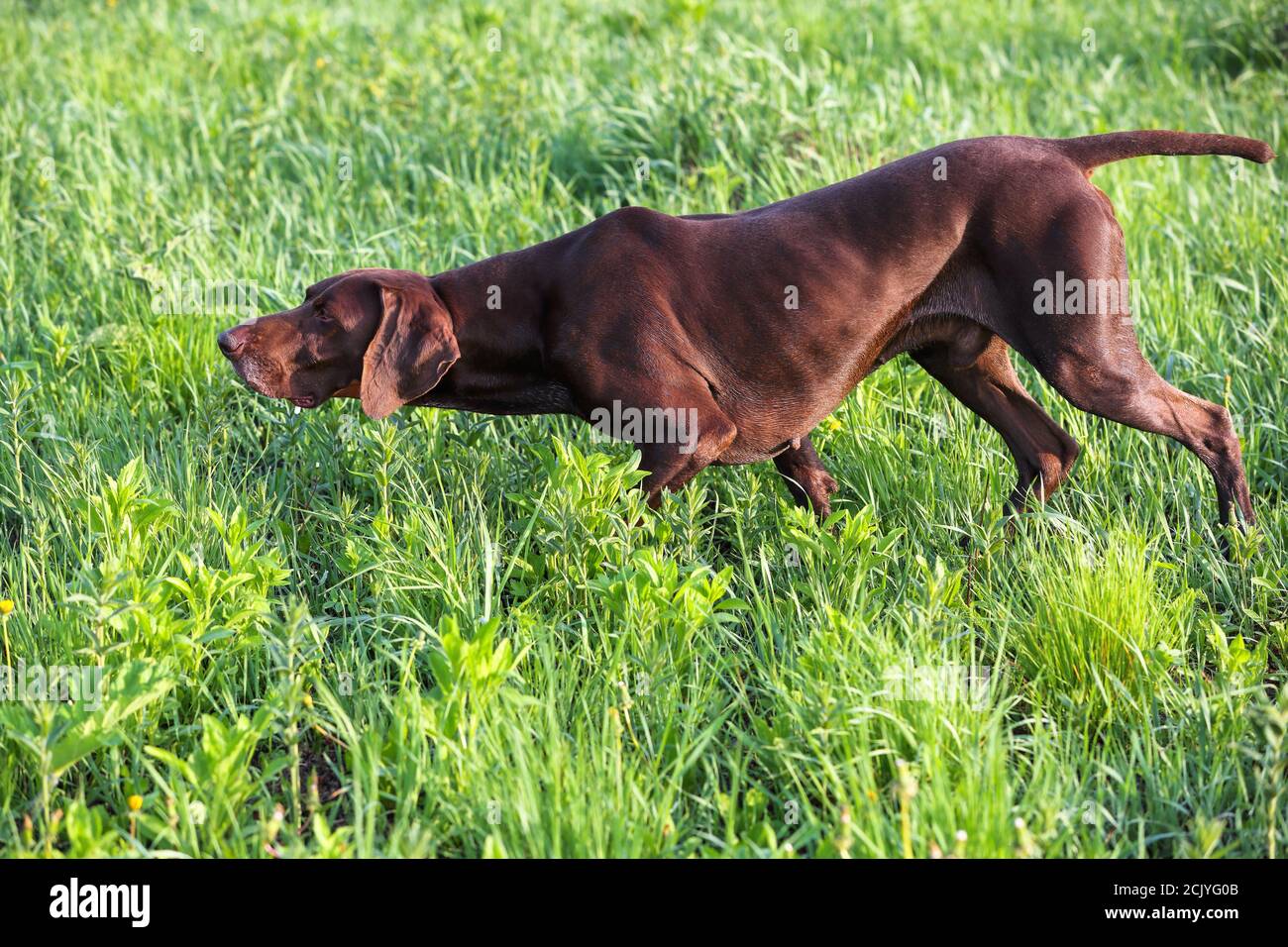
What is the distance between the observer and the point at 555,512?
347 centimetres

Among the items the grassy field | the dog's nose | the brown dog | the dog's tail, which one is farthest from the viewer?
the dog's tail

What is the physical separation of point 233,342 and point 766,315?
151 centimetres

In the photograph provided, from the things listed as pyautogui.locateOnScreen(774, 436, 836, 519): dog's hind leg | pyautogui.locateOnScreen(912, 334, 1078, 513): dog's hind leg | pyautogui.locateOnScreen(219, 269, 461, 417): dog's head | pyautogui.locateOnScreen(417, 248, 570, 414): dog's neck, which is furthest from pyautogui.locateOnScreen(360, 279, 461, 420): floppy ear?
pyautogui.locateOnScreen(912, 334, 1078, 513): dog's hind leg

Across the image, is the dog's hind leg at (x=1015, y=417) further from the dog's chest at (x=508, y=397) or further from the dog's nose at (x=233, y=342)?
the dog's nose at (x=233, y=342)

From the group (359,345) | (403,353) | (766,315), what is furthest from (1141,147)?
(359,345)

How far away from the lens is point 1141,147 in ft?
12.4

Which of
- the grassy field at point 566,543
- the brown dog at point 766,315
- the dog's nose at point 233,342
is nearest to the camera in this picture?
the grassy field at point 566,543

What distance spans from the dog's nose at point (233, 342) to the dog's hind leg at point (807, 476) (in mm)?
1681

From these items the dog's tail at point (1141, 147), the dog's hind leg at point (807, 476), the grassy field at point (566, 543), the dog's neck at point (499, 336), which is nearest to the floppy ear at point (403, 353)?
the dog's neck at point (499, 336)

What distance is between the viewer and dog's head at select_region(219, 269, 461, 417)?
11.9 feet

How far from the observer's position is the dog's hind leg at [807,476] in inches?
164

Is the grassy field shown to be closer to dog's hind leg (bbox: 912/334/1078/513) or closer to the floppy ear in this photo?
dog's hind leg (bbox: 912/334/1078/513)

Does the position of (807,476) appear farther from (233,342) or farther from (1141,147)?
(233,342)

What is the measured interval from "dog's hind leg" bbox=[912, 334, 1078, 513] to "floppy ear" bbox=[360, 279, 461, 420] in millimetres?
1516
